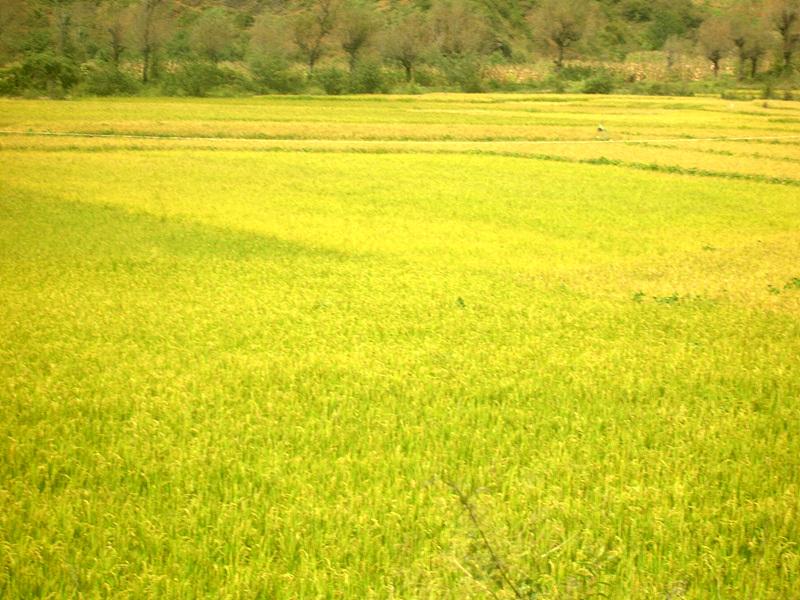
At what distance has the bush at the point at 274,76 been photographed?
59406 millimetres

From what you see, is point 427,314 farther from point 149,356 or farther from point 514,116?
point 514,116

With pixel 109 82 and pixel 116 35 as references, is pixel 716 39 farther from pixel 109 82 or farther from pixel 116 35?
pixel 109 82

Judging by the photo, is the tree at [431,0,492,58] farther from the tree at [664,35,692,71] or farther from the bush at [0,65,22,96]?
the bush at [0,65,22,96]

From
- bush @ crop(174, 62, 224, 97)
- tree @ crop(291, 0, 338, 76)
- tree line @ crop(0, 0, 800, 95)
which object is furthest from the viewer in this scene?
tree @ crop(291, 0, 338, 76)

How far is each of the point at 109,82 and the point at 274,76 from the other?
11832 mm

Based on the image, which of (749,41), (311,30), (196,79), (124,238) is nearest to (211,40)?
(311,30)

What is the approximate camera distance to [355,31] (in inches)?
2852

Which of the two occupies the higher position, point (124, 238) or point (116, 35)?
point (116, 35)

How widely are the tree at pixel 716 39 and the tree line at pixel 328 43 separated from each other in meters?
0.12

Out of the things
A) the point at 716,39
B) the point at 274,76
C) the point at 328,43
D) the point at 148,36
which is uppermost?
the point at 716,39

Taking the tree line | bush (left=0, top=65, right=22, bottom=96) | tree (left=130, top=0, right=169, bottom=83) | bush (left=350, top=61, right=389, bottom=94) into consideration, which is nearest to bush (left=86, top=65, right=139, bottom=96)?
the tree line

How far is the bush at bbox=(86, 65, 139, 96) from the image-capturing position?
Result: 5094 cm

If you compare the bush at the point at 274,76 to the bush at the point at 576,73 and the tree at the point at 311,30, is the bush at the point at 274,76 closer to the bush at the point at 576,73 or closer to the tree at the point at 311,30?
the tree at the point at 311,30

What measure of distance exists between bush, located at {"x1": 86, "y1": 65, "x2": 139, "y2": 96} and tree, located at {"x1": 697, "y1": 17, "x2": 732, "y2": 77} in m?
47.9
